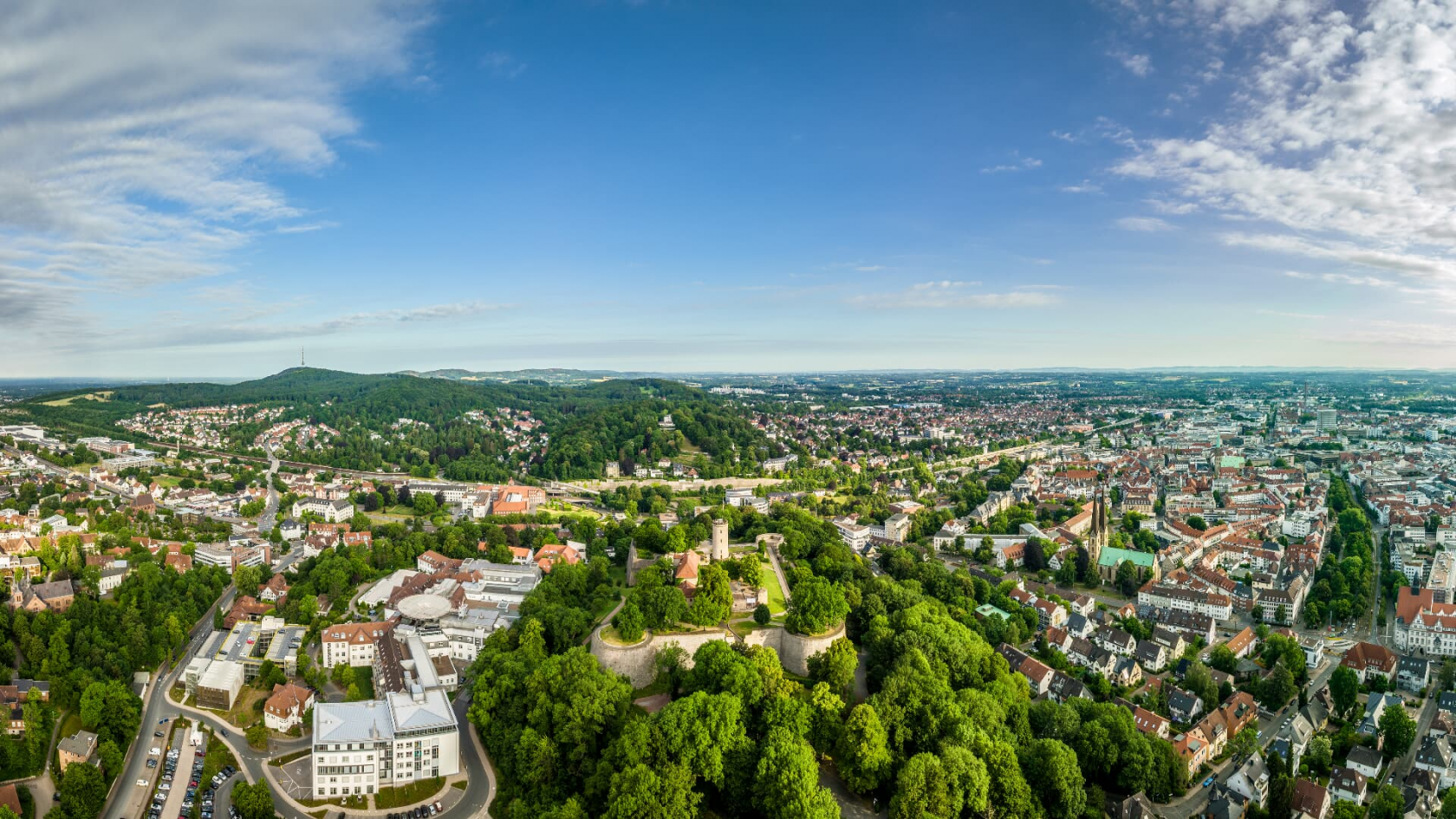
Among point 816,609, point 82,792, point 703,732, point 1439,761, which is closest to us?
point 703,732

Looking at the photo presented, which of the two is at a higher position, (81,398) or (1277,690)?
(81,398)

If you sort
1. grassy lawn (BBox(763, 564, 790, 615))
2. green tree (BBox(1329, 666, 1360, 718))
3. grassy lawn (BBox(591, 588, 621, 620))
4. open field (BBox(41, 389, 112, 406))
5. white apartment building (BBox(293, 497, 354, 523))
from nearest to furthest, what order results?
green tree (BBox(1329, 666, 1360, 718))
grassy lawn (BBox(763, 564, 790, 615))
grassy lawn (BBox(591, 588, 621, 620))
white apartment building (BBox(293, 497, 354, 523))
open field (BBox(41, 389, 112, 406))

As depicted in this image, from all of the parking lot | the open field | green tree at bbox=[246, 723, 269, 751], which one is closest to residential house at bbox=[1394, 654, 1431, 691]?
the parking lot

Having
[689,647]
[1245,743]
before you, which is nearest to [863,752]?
[689,647]

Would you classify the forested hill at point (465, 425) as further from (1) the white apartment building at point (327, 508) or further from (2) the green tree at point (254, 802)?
(2) the green tree at point (254, 802)

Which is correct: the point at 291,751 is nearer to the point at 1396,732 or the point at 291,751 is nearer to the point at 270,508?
the point at 1396,732

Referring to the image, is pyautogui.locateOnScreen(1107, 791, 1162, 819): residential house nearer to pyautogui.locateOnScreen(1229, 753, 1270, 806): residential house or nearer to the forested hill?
pyautogui.locateOnScreen(1229, 753, 1270, 806): residential house

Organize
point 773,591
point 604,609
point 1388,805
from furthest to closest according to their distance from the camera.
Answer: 1. point 604,609
2. point 773,591
3. point 1388,805
